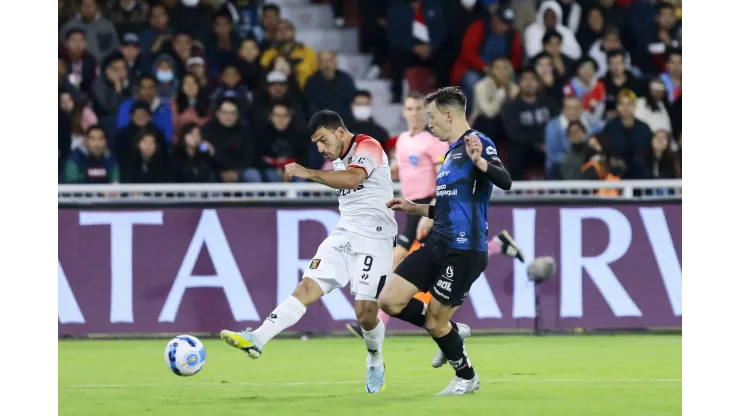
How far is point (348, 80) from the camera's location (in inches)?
719

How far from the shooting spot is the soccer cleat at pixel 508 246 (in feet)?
49.4

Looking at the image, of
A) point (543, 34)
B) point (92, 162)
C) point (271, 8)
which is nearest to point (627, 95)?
point (543, 34)

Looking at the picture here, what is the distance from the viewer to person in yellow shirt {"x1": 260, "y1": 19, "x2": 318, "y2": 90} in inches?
744

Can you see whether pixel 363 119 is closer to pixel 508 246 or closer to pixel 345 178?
pixel 508 246

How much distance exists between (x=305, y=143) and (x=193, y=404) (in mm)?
7335

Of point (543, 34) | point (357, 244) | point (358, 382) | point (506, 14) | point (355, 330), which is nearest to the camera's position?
point (357, 244)

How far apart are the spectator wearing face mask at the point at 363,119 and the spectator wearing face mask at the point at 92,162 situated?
293 cm

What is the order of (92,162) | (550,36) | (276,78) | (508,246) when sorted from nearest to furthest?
(508,246)
(92,162)
(276,78)
(550,36)

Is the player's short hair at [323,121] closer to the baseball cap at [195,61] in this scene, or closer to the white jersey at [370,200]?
the white jersey at [370,200]

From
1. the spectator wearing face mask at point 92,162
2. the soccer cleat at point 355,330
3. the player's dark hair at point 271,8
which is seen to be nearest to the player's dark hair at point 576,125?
the soccer cleat at point 355,330

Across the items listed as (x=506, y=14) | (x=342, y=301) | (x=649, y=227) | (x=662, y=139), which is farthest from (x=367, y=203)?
(x=506, y=14)

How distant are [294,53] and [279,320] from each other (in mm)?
9159

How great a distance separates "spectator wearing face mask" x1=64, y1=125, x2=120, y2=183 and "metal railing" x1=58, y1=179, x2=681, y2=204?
0.79m

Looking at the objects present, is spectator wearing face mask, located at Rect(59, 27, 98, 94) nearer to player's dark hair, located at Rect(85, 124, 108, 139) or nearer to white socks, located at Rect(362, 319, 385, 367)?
player's dark hair, located at Rect(85, 124, 108, 139)
